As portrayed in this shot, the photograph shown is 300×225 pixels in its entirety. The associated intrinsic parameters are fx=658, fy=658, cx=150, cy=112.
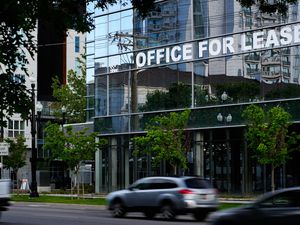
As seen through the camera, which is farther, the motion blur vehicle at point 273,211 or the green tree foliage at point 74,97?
the green tree foliage at point 74,97

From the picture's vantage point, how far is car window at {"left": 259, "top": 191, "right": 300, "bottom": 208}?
13.5m

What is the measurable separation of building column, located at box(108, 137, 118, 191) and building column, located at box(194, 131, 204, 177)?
7937mm

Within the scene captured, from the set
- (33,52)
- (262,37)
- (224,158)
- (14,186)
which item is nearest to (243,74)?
(262,37)

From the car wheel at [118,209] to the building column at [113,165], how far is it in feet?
73.5

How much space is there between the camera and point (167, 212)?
24.7m

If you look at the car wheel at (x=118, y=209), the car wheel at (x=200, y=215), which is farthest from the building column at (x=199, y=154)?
the car wheel at (x=200, y=215)

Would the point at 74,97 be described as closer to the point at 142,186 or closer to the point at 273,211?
the point at 142,186

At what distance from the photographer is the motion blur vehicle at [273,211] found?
1326cm

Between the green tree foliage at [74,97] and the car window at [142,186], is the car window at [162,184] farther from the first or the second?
the green tree foliage at [74,97]

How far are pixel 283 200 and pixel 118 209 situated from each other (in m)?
13.8

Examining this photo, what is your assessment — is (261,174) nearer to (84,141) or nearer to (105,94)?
(84,141)

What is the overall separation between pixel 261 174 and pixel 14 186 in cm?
3762

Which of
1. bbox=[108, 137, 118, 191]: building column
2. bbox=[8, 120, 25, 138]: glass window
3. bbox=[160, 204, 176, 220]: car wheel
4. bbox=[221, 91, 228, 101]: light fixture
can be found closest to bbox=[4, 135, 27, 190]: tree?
bbox=[108, 137, 118, 191]: building column

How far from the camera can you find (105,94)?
50.1 metres
